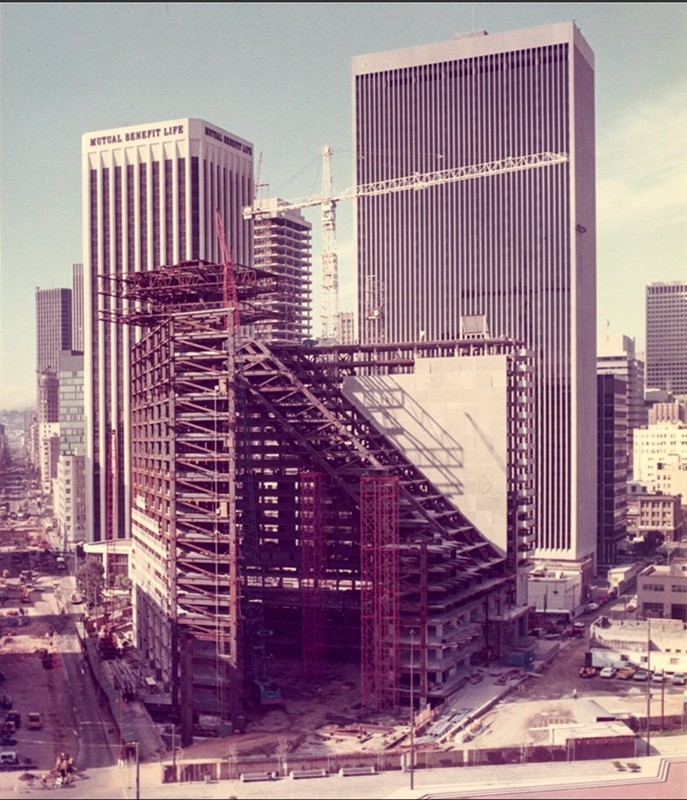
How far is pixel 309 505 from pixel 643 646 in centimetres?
3568

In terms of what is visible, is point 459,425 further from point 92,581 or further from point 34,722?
point 92,581

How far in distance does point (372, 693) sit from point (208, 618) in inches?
631

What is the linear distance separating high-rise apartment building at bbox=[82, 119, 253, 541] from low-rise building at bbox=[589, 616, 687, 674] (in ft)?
309

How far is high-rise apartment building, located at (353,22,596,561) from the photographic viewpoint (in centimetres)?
16338

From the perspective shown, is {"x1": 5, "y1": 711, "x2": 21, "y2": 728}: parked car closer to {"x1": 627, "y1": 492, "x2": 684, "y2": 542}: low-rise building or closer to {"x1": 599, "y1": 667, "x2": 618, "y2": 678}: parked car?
{"x1": 599, "y1": 667, "x2": 618, "y2": 678}: parked car

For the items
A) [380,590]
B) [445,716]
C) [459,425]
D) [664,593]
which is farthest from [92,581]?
[664,593]

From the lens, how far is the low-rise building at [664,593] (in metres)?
122

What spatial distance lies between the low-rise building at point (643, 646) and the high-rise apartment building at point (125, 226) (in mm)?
94150

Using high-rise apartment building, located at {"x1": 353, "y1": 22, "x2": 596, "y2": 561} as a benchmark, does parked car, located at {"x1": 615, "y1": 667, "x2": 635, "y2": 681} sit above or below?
below

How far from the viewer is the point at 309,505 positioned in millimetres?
108125

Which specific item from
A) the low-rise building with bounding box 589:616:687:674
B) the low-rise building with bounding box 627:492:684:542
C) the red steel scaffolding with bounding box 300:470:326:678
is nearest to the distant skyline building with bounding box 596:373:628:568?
the low-rise building with bounding box 627:492:684:542

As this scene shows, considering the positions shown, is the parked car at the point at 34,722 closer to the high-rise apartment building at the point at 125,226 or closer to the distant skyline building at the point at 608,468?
the high-rise apartment building at the point at 125,226

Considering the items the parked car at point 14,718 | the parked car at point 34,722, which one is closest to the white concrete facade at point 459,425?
the parked car at point 34,722

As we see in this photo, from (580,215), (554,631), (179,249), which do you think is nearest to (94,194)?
(179,249)
